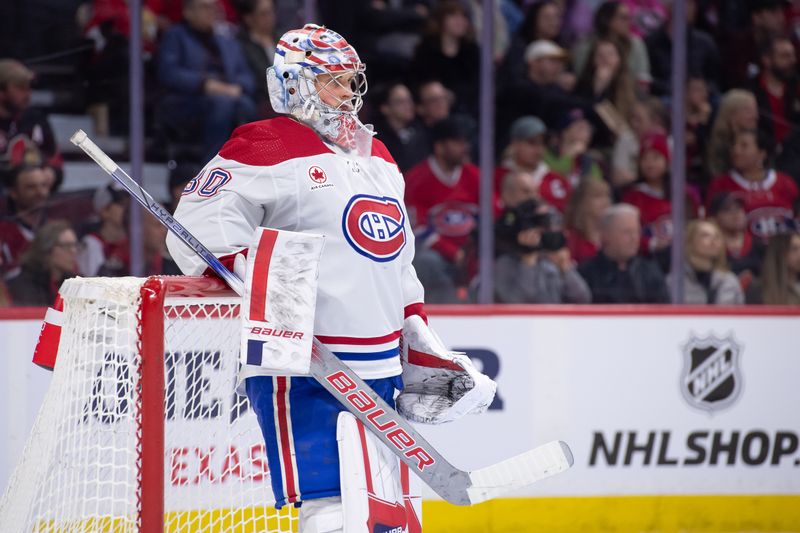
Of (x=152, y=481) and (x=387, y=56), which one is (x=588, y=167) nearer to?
(x=387, y=56)

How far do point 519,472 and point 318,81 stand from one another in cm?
81

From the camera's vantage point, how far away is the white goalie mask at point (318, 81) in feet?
Answer: 7.23

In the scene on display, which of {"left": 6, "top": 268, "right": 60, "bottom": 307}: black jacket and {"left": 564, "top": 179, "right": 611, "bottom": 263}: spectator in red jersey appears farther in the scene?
{"left": 564, "top": 179, "right": 611, "bottom": 263}: spectator in red jersey

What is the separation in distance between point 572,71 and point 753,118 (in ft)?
1.98

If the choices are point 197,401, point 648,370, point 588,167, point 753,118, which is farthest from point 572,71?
point 197,401

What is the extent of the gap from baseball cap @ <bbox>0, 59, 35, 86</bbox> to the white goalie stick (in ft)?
5.23

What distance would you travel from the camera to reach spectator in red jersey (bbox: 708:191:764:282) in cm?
389

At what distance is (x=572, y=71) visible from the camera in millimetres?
3971

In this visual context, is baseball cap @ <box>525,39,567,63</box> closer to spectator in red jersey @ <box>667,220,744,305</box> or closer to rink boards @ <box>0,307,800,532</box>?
spectator in red jersey @ <box>667,220,744,305</box>

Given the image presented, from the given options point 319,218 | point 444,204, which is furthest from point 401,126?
point 319,218

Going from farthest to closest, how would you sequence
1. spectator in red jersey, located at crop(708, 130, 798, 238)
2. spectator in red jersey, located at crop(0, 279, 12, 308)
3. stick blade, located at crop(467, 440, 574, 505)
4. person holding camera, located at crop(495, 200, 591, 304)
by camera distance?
spectator in red jersey, located at crop(708, 130, 798, 238) < person holding camera, located at crop(495, 200, 591, 304) < spectator in red jersey, located at crop(0, 279, 12, 308) < stick blade, located at crop(467, 440, 574, 505)

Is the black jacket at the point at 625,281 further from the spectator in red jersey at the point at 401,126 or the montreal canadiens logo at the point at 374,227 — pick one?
the montreal canadiens logo at the point at 374,227

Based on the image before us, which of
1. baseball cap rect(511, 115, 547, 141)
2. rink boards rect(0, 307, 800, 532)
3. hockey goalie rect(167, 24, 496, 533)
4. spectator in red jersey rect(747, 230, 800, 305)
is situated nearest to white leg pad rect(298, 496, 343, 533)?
hockey goalie rect(167, 24, 496, 533)

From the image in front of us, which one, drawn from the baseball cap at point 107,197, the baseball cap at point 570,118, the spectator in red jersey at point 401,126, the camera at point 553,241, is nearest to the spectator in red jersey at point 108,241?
the baseball cap at point 107,197
